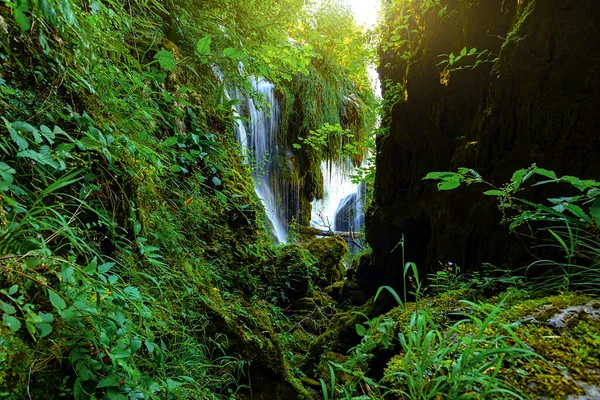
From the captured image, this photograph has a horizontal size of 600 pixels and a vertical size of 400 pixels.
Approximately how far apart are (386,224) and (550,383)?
4.24m

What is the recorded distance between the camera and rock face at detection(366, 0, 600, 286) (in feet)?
6.41

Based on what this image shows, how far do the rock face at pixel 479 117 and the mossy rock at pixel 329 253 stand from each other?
80.3 inches

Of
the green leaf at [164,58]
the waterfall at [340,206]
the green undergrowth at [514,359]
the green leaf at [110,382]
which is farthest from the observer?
the waterfall at [340,206]

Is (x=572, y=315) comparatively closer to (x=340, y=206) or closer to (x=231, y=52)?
(x=231, y=52)

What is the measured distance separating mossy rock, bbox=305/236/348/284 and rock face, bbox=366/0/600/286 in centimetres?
204

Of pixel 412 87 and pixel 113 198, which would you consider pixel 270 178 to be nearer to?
pixel 412 87

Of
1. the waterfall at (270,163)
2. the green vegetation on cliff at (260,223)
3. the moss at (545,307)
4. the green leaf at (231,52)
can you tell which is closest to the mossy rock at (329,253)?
the waterfall at (270,163)

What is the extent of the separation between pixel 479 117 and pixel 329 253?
16.1 feet

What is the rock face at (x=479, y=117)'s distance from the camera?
1.95 metres

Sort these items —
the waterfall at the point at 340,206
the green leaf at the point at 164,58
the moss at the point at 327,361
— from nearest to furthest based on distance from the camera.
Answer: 1. the green leaf at the point at 164,58
2. the moss at the point at 327,361
3. the waterfall at the point at 340,206

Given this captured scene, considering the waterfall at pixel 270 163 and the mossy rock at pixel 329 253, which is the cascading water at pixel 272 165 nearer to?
the waterfall at pixel 270 163

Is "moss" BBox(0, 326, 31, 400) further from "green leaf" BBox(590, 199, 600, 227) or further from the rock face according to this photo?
the rock face

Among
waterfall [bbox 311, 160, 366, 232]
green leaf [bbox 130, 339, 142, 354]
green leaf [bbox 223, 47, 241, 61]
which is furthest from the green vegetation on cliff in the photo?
waterfall [bbox 311, 160, 366, 232]

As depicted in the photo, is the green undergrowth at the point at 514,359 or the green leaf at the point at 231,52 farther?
the green leaf at the point at 231,52
